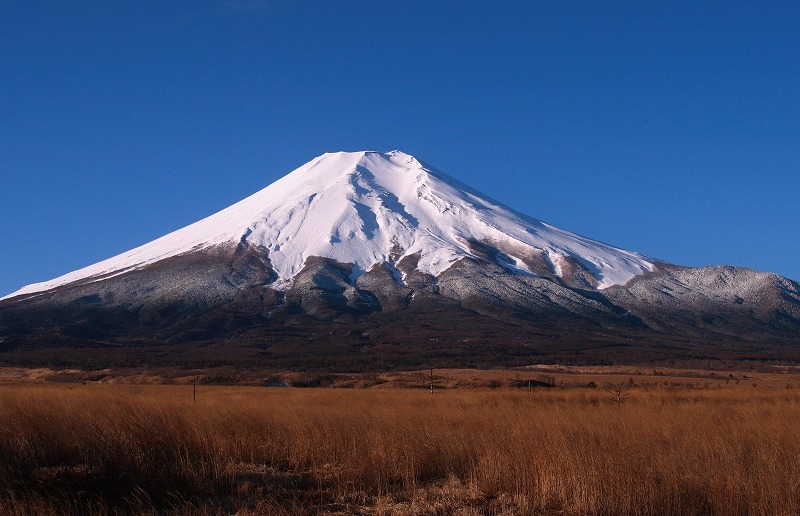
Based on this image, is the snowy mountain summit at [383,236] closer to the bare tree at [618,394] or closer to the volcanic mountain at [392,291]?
the volcanic mountain at [392,291]

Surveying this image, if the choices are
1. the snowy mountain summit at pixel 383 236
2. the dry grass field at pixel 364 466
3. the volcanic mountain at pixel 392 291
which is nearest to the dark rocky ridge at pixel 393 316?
the volcanic mountain at pixel 392 291

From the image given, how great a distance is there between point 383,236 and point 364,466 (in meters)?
155

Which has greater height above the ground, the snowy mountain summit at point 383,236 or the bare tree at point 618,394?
the snowy mountain summit at point 383,236

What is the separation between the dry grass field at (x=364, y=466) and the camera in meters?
7.44

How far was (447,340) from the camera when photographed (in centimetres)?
9212

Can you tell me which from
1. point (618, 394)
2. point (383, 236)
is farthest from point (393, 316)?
point (618, 394)

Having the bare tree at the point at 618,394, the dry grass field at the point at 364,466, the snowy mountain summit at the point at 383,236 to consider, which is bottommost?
the bare tree at the point at 618,394

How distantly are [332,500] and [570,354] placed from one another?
2899 inches

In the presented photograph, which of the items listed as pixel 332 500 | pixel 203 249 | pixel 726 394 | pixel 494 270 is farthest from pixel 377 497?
pixel 203 249

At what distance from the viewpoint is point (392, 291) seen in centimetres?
13025

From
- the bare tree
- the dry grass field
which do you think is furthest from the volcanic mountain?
the dry grass field

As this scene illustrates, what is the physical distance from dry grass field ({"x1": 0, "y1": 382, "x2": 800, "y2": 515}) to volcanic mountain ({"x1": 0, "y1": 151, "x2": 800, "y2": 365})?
204 ft

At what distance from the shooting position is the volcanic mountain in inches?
3903

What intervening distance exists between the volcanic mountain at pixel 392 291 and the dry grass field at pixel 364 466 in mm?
62280
